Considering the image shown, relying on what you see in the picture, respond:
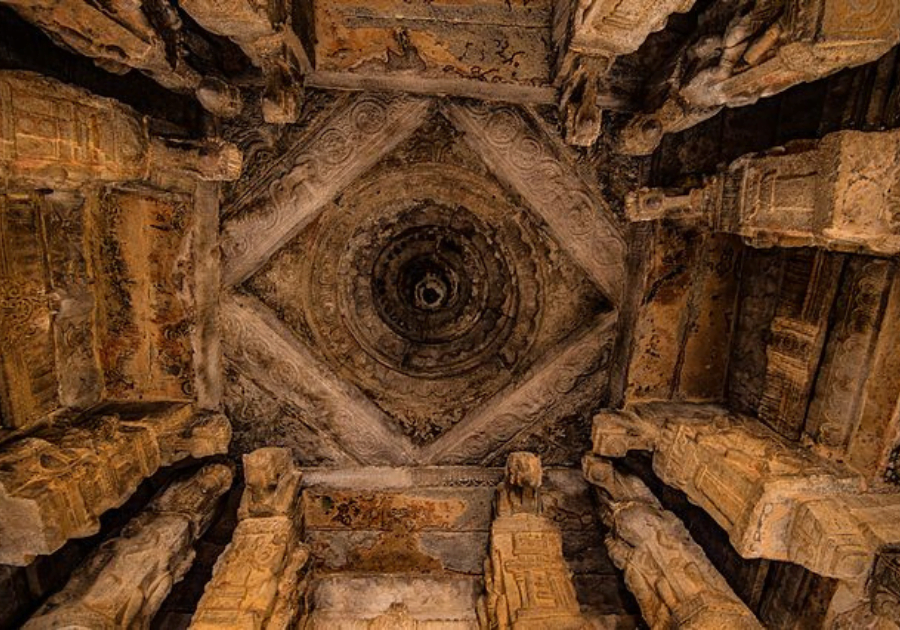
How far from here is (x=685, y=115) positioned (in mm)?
3600

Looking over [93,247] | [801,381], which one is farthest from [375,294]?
[801,381]

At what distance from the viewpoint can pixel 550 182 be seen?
4.47 meters

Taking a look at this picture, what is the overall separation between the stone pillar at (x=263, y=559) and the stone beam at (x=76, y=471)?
0.54 m

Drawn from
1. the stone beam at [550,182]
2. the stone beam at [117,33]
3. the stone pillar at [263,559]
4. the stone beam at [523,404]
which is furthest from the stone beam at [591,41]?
the stone pillar at [263,559]

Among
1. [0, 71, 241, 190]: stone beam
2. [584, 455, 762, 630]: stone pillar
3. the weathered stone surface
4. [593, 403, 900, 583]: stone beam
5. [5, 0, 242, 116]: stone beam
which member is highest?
[5, 0, 242, 116]: stone beam

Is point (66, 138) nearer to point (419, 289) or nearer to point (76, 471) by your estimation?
point (76, 471)

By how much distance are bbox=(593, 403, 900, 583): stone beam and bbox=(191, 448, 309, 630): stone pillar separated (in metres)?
2.84

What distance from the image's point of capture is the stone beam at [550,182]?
4.38 metres

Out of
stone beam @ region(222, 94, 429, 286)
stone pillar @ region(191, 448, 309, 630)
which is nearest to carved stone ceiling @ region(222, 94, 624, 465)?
stone beam @ region(222, 94, 429, 286)

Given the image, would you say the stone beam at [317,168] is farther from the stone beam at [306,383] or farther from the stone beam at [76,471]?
the stone beam at [76,471]

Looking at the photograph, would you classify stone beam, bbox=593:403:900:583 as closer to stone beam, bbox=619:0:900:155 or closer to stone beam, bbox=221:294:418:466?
stone beam, bbox=619:0:900:155

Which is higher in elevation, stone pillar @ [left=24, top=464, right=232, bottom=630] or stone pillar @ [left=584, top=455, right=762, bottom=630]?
stone pillar @ [left=584, top=455, right=762, bottom=630]

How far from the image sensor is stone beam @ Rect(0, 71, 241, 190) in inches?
97.7

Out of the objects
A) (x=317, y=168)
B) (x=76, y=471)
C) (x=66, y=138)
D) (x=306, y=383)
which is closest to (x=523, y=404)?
(x=306, y=383)
